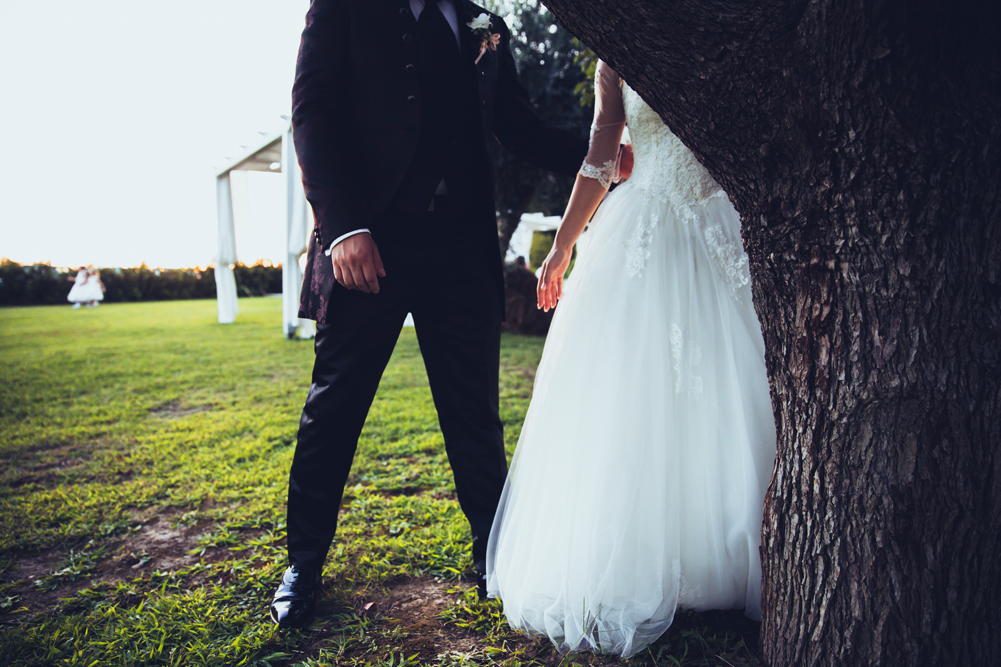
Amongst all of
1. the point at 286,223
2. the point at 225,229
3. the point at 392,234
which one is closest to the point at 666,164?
the point at 392,234

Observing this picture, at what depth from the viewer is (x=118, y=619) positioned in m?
1.67

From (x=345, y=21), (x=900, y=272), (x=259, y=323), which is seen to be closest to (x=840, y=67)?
(x=900, y=272)

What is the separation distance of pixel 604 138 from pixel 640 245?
40cm

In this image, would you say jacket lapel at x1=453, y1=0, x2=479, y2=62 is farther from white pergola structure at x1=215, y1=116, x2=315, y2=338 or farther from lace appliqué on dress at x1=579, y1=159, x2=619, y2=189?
white pergola structure at x1=215, y1=116, x2=315, y2=338

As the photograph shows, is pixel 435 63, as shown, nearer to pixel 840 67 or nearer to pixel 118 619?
pixel 840 67

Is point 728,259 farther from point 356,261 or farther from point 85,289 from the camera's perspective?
point 85,289

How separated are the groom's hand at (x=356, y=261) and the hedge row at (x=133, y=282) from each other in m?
26.6

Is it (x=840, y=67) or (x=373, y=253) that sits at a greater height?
(x=840, y=67)

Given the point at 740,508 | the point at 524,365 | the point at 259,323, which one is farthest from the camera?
the point at 259,323

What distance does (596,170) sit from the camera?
5.69ft

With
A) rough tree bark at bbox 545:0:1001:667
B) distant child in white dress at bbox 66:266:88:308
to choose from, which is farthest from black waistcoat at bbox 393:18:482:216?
distant child in white dress at bbox 66:266:88:308

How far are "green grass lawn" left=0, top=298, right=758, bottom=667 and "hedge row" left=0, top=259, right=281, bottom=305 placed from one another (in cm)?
2190

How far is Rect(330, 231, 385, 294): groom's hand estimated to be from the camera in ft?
4.91

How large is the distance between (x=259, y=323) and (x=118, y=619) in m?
11.0
